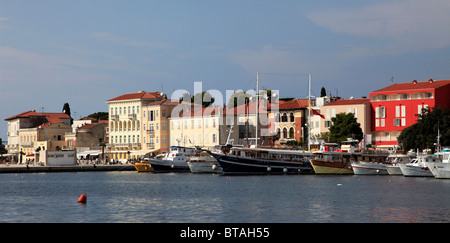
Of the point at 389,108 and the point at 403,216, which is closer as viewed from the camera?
the point at 403,216

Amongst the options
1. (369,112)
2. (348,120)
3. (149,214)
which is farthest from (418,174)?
(149,214)

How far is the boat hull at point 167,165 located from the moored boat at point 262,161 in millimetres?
14448

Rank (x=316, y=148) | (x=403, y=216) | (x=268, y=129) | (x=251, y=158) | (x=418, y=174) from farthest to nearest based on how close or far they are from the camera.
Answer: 1. (x=268, y=129)
2. (x=316, y=148)
3. (x=251, y=158)
4. (x=418, y=174)
5. (x=403, y=216)

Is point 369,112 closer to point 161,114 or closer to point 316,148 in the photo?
point 316,148

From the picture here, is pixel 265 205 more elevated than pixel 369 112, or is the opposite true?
pixel 369 112

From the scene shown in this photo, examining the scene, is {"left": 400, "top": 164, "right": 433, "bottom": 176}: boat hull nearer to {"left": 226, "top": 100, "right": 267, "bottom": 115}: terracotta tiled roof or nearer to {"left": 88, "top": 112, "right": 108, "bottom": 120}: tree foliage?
{"left": 226, "top": 100, "right": 267, "bottom": 115}: terracotta tiled roof

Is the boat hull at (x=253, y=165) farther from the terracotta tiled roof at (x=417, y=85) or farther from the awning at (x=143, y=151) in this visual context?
the awning at (x=143, y=151)

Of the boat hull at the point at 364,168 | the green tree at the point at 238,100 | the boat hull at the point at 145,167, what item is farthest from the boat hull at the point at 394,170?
the green tree at the point at 238,100

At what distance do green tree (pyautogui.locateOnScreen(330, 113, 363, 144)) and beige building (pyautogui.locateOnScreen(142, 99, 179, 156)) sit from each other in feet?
118

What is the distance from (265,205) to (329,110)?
72461mm

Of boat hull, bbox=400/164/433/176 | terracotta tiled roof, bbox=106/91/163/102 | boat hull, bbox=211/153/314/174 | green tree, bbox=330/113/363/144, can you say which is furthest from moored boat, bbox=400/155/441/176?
terracotta tiled roof, bbox=106/91/163/102

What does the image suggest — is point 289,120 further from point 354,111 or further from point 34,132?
point 34,132

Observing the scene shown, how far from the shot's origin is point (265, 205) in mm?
43656

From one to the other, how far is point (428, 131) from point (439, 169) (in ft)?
63.6
